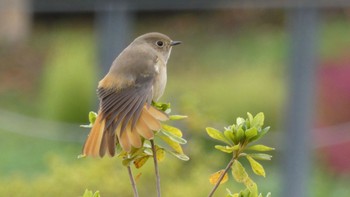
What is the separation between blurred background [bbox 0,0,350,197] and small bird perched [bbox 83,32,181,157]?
252 cm

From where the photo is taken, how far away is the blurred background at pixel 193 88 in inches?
227

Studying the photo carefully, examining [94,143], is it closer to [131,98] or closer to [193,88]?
[131,98]

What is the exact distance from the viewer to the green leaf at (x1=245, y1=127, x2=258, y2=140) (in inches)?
74.3

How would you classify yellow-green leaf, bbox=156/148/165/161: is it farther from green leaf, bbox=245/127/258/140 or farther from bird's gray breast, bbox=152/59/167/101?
bird's gray breast, bbox=152/59/167/101

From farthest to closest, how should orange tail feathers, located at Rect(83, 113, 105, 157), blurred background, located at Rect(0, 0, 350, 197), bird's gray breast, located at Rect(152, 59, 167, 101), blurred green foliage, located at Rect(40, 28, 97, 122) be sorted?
blurred green foliage, located at Rect(40, 28, 97, 122), blurred background, located at Rect(0, 0, 350, 197), bird's gray breast, located at Rect(152, 59, 167, 101), orange tail feathers, located at Rect(83, 113, 105, 157)

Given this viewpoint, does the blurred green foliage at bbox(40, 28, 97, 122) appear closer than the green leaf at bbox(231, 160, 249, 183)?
No

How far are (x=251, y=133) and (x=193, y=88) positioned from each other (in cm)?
975

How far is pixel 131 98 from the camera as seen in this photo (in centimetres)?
239

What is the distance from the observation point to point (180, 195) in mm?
5309

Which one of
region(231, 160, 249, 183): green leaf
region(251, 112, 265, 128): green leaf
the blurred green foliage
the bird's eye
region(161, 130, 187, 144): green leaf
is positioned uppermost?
region(251, 112, 265, 128): green leaf

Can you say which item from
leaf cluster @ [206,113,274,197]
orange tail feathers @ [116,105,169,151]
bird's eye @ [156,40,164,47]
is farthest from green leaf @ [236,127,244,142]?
bird's eye @ [156,40,164,47]

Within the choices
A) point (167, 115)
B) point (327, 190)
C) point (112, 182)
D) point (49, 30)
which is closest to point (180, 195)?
point (112, 182)

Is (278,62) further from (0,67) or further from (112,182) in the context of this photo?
(112,182)

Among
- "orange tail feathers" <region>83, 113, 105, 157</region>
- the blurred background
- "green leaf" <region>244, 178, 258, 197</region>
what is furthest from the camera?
the blurred background
